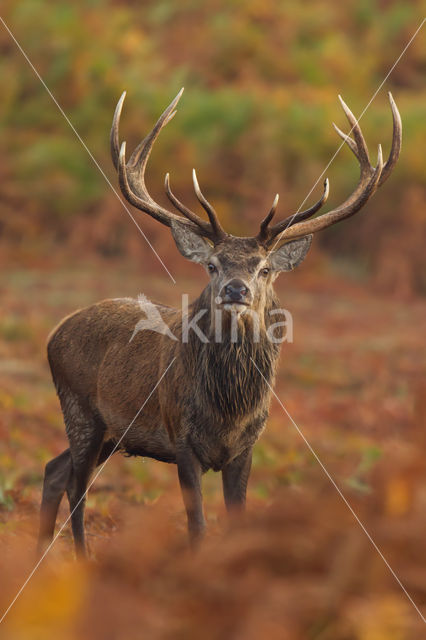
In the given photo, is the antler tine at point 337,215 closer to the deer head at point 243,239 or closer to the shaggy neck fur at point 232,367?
the deer head at point 243,239

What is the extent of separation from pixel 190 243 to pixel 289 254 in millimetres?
585

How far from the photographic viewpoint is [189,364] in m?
5.54

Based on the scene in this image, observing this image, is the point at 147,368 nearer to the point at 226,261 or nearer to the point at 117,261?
the point at 226,261

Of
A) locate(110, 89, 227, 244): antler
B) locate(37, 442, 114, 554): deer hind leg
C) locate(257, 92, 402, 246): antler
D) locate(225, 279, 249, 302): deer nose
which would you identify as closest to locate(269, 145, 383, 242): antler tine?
locate(257, 92, 402, 246): antler

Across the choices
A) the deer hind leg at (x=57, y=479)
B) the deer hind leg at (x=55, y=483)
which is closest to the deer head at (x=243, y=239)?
the deer hind leg at (x=57, y=479)

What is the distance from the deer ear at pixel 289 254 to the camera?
5.84 metres

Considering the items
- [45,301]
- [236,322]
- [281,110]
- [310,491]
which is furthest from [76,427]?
[281,110]

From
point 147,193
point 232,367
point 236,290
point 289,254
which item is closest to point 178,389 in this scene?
point 232,367

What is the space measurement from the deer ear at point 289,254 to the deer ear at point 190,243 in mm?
387

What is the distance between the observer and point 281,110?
24.0m

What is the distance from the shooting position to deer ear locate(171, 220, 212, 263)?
5.90 metres

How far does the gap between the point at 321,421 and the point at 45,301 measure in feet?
20.2

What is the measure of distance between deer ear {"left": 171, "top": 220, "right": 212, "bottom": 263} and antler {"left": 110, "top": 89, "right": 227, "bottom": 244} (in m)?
0.04

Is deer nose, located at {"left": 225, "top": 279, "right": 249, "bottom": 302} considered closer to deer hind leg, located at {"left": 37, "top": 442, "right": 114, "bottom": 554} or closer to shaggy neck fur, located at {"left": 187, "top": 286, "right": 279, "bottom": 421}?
shaggy neck fur, located at {"left": 187, "top": 286, "right": 279, "bottom": 421}
